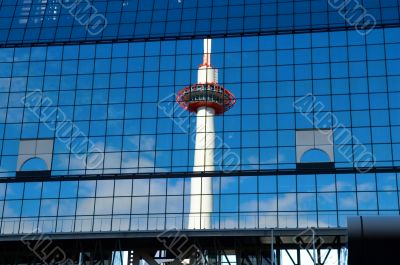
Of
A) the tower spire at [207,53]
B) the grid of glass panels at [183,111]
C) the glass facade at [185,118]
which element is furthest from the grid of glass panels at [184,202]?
the tower spire at [207,53]

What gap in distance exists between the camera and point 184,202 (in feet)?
196

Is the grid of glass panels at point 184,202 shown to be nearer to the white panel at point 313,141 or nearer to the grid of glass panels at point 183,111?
the grid of glass panels at point 183,111

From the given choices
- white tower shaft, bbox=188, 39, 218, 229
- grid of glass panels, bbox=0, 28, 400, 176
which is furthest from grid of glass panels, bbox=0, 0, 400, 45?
white tower shaft, bbox=188, 39, 218, 229

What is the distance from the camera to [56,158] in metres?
63.5

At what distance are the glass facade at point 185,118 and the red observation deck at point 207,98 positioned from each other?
0.83 m

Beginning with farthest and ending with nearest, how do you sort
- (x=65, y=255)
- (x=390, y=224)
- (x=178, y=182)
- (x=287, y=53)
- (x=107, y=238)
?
1. (x=287, y=53)
2. (x=178, y=182)
3. (x=65, y=255)
4. (x=107, y=238)
5. (x=390, y=224)

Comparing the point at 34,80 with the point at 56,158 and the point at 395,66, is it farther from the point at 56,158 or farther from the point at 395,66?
the point at 395,66

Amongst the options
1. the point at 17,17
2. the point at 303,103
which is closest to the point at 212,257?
the point at 303,103

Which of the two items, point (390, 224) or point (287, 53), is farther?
point (287, 53)

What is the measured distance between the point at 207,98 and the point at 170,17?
8643mm

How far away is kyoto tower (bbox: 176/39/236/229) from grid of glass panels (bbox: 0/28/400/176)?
0.75 m

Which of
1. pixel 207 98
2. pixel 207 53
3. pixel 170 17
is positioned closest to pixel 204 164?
pixel 207 98

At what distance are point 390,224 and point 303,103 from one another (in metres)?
42.6

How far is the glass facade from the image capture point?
194 feet
